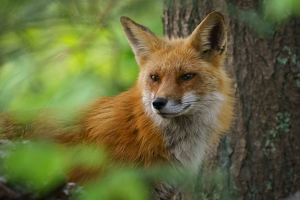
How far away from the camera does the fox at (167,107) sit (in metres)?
3.16

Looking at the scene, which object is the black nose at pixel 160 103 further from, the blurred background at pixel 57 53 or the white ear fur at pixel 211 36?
the white ear fur at pixel 211 36

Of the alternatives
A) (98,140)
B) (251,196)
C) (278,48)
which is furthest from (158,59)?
(251,196)

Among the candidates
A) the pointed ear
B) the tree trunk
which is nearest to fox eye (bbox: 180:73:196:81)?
the pointed ear

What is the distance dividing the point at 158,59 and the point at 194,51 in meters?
0.41

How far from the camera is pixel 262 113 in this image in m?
4.35

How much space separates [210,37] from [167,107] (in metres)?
1.00

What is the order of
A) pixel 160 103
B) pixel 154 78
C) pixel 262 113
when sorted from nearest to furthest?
pixel 160 103
pixel 154 78
pixel 262 113

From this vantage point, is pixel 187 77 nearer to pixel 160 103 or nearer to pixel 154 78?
pixel 154 78

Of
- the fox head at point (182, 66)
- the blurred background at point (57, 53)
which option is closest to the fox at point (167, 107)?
the fox head at point (182, 66)

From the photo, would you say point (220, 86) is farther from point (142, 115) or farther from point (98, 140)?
point (98, 140)

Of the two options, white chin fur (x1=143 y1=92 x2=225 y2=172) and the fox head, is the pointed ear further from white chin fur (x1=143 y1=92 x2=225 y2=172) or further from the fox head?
white chin fur (x1=143 y1=92 x2=225 y2=172)

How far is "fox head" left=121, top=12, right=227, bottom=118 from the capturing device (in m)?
3.13

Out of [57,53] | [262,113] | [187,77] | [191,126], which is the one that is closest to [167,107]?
[187,77]

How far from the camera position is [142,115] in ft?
11.0
